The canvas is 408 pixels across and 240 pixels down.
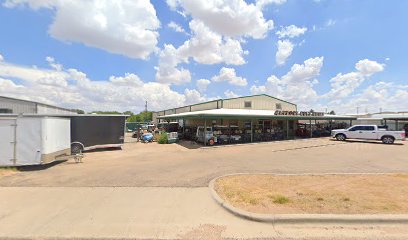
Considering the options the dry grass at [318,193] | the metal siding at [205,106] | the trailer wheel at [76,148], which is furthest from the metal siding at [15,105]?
the dry grass at [318,193]

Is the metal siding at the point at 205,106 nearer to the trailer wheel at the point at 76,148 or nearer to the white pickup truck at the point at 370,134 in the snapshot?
the white pickup truck at the point at 370,134

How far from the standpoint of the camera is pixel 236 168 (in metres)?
10.3

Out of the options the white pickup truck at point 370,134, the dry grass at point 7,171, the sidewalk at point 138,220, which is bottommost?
the sidewalk at point 138,220

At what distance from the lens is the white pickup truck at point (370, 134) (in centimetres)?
2089

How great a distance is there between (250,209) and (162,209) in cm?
220

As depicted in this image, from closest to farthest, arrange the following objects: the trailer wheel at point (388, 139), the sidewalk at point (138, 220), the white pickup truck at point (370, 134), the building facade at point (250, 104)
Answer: the sidewalk at point (138, 220)
the white pickup truck at point (370, 134)
the trailer wheel at point (388, 139)
the building facade at point (250, 104)

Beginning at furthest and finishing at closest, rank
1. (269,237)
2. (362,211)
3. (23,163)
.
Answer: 1. (23,163)
2. (362,211)
3. (269,237)

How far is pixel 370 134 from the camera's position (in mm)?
22328

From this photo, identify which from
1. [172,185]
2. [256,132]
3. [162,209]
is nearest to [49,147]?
[172,185]

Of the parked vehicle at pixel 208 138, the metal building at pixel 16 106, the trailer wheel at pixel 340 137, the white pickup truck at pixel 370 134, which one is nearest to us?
Result: the parked vehicle at pixel 208 138

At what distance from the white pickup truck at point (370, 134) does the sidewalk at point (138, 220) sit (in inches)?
850

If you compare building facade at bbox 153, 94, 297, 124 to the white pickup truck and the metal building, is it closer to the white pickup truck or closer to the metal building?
the white pickup truck

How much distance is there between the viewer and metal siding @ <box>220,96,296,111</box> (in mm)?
27523

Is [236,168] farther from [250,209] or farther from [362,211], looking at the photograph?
[362,211]
